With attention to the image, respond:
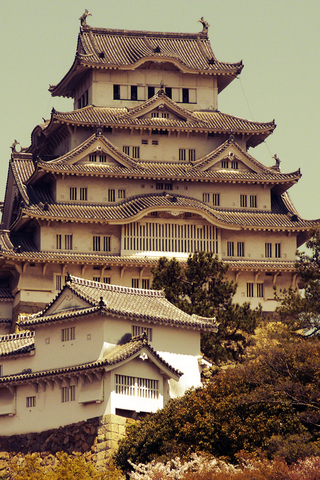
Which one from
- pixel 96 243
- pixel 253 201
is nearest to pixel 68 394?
pixel 96 243

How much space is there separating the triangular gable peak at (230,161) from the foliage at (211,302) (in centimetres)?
1550

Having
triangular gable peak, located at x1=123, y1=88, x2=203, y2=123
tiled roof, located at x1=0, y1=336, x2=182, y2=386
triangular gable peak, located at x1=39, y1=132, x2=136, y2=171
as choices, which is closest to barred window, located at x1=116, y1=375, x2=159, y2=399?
tiled roof, located at x1=0, y1=336, x2=182, y2=386

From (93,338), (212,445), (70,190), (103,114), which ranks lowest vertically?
(212,445)

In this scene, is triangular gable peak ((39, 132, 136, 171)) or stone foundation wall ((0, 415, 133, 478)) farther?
triangular gable peak ((39, 132, 136, 171))

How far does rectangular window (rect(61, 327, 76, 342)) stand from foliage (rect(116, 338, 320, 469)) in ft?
21.7

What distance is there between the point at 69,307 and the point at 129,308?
9.03 ft

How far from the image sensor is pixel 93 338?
5541cm

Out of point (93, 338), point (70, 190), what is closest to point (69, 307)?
point (93, 338)

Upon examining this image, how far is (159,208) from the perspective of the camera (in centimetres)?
7600

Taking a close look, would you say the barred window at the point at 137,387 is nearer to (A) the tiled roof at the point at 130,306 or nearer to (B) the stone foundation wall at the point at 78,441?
(B) the stone foundation wall at the point at 78,441

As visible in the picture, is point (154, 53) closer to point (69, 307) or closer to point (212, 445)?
point (69, 307)

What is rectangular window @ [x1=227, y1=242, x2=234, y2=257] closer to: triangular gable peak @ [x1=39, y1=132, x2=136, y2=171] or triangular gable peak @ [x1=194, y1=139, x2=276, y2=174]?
triangular gable peak @ [x1=194, y1=139, x2=276, y2=174]

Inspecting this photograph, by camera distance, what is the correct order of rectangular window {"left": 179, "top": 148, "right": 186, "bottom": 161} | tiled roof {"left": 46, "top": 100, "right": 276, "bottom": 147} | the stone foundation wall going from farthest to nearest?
rectangular window {"left": 179, "top": 148, "right": 186, "bottom": 161}
tiled roof {"left": 46, "top": 100, "right": 276, "bottom": 147}
the stone foundation wall

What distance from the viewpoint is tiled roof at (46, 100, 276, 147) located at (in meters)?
80.4
